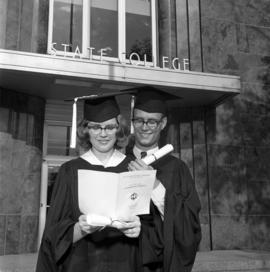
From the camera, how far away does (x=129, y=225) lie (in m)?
2.29

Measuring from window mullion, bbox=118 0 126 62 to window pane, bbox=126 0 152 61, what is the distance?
0.11 meters

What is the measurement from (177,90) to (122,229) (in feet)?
17.5

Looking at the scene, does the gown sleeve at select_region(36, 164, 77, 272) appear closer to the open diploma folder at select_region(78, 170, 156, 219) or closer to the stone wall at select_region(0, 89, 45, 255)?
the open diploma folder at select_region(78, 170, 156, 219)

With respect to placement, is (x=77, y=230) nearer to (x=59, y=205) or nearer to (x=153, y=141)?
(x=59, y=205)

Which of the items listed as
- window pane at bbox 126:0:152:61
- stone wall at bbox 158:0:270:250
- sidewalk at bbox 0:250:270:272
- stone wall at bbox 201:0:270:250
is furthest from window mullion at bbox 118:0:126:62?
sidewalk at bbox 0:250:270:272

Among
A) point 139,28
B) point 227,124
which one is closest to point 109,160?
point 227,124

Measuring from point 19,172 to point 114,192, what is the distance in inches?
214

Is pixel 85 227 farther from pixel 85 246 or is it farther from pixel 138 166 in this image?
pixel 138 166

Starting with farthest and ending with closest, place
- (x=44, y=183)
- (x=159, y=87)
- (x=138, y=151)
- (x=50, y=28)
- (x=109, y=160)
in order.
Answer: (x=50, y=28)
(x=44, y=183)
(x=159, y=87)
(x=138, y=151)
(x=109, y=160)

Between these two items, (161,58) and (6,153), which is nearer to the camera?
(6,153)

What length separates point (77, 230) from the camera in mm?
2357

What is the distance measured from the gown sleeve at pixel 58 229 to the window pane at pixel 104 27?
6.20 m

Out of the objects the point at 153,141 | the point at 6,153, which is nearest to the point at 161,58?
the point at 6,153

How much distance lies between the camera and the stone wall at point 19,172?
7051 mm
